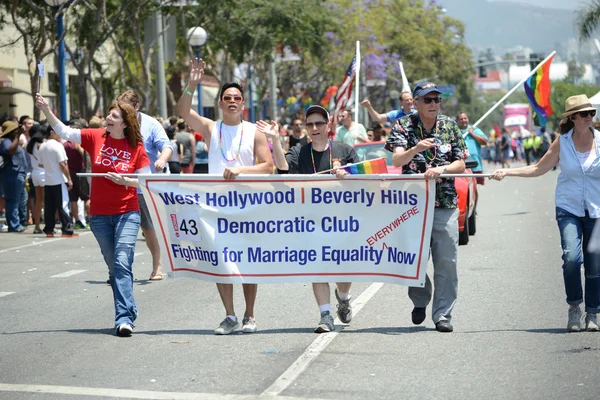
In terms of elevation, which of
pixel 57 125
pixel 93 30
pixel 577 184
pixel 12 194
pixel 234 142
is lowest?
pixel 12 194

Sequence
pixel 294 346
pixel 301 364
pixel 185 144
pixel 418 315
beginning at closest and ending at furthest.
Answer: pixel 301 364
pixel 294 346
pixel 418 315
pixel 185 144

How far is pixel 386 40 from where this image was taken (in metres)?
67.2

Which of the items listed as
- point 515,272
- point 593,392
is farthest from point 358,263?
point 515,272

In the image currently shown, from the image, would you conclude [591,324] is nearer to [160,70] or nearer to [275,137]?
[275,137]

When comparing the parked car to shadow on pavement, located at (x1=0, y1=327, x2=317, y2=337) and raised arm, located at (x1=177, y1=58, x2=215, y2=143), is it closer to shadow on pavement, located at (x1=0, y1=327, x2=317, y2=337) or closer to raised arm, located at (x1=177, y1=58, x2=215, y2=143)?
shadow on pavement, located at (x1=0, y1=327, x2=317, y2=337)

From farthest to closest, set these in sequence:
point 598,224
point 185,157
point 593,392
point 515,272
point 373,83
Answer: point 373,83 < point 185,157 < point 515,272 < point 598,224 < point 593,392

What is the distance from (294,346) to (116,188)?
208cm

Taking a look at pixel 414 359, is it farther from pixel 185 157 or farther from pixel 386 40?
pixel 386 40

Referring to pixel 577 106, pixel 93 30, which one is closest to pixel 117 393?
pixel 577 106

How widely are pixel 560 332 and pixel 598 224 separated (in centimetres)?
88

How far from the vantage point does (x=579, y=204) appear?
347 inches

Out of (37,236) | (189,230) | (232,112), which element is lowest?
(37,236)

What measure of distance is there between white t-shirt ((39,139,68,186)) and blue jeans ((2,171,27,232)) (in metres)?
1.89

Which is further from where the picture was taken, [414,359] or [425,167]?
[425,167]
